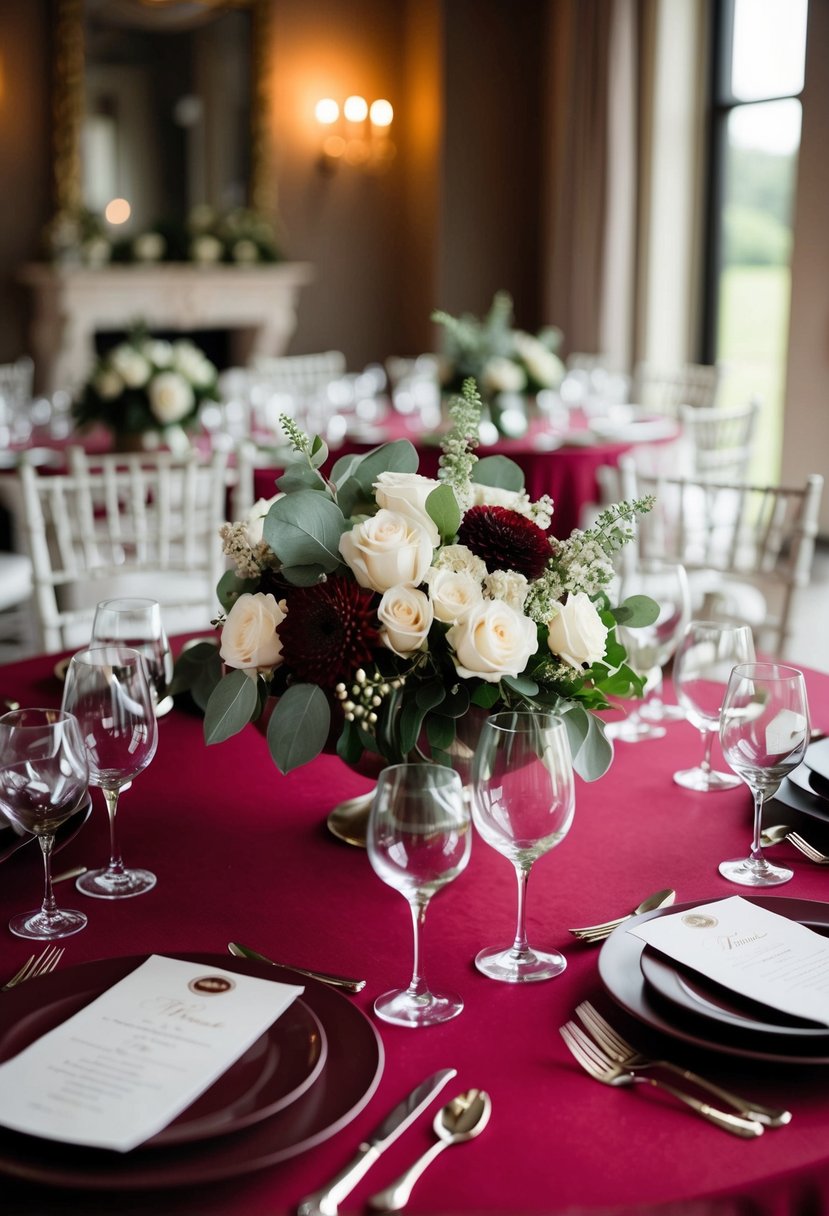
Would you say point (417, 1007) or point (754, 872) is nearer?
point (417, 1007)

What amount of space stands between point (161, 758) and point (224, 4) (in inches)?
271

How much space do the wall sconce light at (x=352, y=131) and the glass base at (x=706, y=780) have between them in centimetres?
708

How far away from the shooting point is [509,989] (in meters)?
1.03

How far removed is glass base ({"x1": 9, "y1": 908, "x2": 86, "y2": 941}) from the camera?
112 cm

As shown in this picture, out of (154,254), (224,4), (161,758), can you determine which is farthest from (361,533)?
(224,4)

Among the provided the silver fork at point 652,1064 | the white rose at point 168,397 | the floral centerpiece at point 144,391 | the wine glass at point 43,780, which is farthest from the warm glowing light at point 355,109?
the silver fork at point 652,1064

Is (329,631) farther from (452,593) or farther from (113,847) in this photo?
(113,847)

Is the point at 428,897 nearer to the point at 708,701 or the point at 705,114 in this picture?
the point at 708,701

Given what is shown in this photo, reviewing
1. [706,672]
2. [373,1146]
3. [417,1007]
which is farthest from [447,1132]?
[706,672]

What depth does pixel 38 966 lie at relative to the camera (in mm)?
1062

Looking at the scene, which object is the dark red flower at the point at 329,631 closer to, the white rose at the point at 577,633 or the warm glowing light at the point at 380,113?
the white rose at the point at 577,633

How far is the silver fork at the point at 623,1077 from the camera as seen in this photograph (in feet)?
2.78

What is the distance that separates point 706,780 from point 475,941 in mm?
486

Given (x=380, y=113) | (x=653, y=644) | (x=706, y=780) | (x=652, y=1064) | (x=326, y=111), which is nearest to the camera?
(x=652, y=1064)
